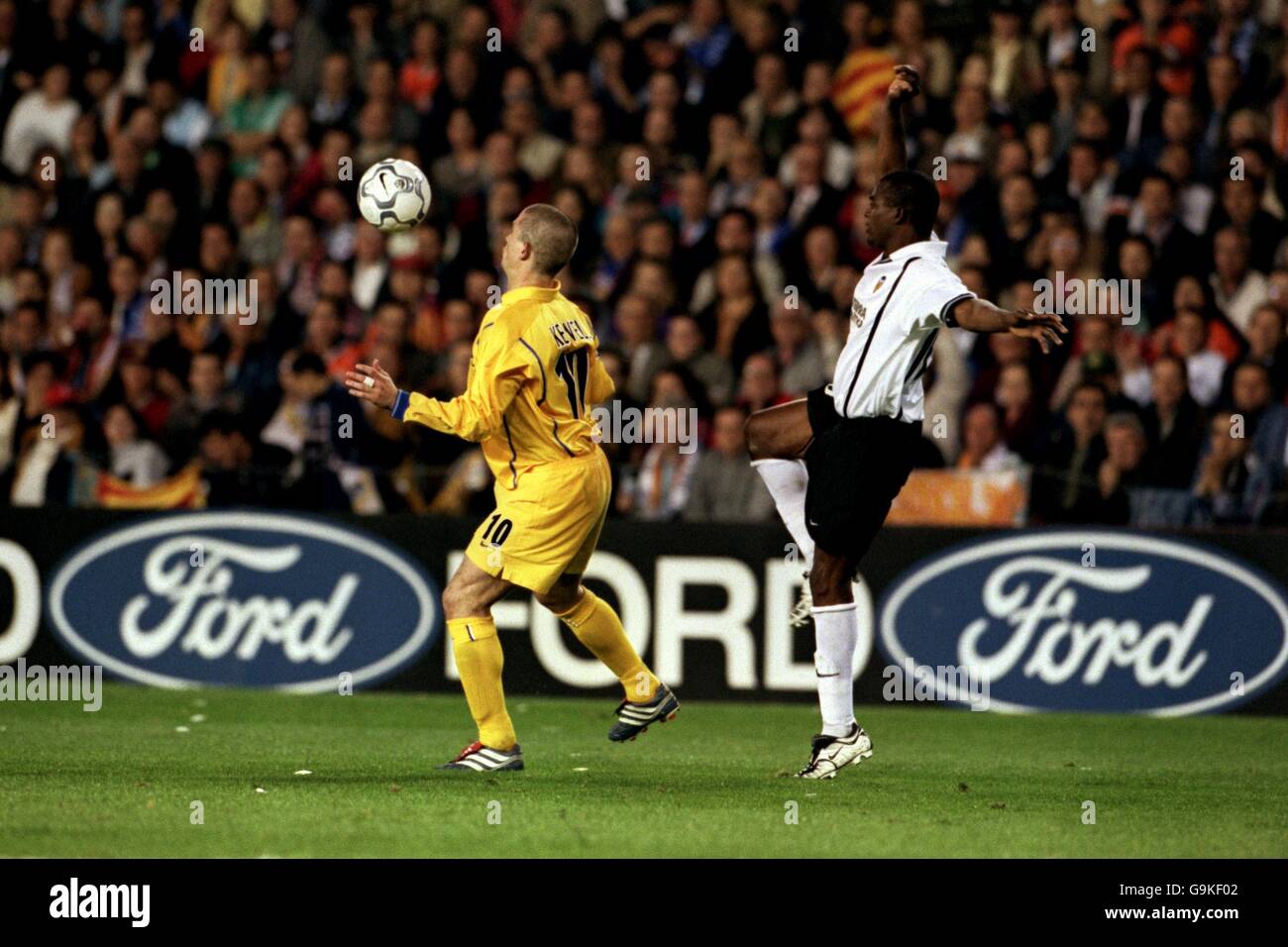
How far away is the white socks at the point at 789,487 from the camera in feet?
30.3

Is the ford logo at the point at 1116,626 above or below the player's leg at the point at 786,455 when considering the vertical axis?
below

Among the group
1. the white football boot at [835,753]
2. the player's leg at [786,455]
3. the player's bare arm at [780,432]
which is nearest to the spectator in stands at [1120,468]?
the player's leg at [786,455]

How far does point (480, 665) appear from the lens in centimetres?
887

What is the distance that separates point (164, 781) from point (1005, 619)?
19.8ft

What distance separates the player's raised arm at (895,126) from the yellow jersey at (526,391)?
152 cm

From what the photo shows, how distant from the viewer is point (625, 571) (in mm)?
13352

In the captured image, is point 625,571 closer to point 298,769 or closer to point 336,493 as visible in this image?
point 336,493

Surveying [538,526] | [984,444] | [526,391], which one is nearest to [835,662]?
[538,526]

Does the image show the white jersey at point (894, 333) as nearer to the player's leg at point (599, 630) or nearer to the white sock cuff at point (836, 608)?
the white sock cuff at point (836, 608)

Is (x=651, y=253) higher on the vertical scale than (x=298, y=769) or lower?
higher

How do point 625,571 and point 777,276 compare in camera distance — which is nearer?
point 625,571

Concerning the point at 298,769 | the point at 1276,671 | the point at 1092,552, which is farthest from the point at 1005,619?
the point at 298,769

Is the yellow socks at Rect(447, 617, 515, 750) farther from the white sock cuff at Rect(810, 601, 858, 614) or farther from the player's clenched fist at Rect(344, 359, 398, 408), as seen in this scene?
the white sock cuff at Rect(810, 601, 858, 614)

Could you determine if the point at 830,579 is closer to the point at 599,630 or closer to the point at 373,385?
the point at 599,630
